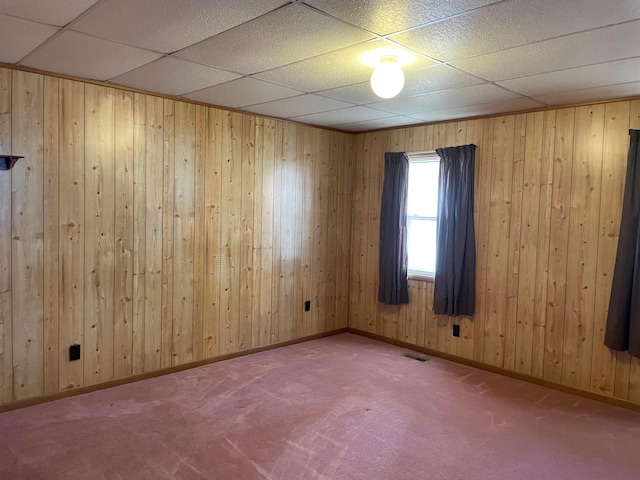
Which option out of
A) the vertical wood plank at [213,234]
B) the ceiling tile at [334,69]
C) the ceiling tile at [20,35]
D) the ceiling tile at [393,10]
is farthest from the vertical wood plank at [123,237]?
the ceiling tile at [393,10]

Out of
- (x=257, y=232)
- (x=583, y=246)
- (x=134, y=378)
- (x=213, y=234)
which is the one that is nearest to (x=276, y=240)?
(x=257, y=232)

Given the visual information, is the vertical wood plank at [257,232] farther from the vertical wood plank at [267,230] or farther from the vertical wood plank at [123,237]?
the vertical wood plank at [123,237]

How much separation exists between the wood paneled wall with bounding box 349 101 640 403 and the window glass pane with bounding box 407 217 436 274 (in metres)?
0.24

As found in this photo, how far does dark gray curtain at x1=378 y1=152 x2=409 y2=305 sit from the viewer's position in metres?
5.10

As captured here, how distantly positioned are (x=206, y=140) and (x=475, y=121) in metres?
2.56

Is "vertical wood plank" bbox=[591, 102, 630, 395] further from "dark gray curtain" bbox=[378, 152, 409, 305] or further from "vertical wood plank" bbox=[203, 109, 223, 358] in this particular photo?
"vertical wood plank" bbox=[203, 109, 223, 358]

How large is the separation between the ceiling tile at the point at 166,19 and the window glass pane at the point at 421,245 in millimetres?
3205

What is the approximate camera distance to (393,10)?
2141 millimetres

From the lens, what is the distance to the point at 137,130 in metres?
3.83

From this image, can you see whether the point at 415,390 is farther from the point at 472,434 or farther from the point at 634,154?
the point at 634,154

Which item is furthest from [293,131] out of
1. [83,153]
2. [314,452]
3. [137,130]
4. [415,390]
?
[314,452]

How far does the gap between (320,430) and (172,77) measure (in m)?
2.68

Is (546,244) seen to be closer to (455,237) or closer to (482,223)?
(482,223)

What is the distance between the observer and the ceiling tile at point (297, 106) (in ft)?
13.1
